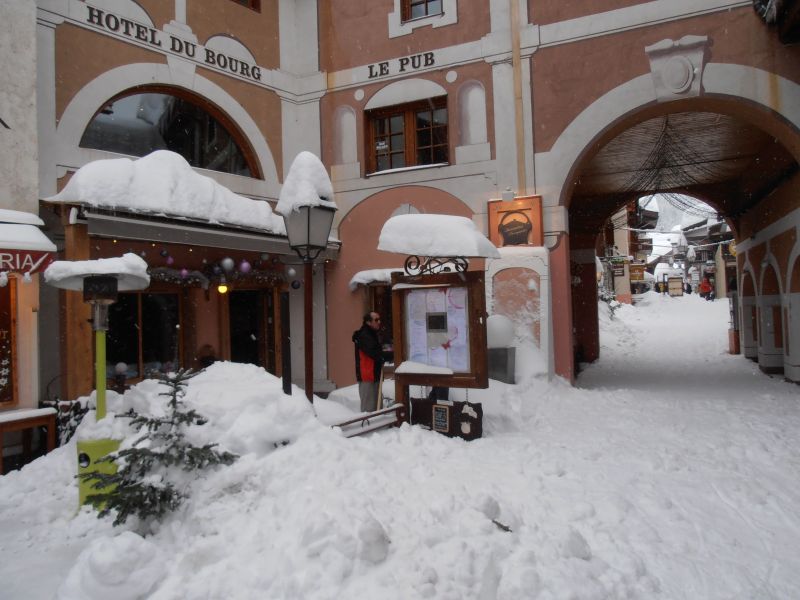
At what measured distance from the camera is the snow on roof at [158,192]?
7297mm

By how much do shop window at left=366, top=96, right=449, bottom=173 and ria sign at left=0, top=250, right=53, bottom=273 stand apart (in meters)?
6.66

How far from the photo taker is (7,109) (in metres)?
6.89

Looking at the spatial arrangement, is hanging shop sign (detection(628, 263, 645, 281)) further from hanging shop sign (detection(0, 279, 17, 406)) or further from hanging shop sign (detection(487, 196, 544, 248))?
hanging shop sign (detection(0, 279, 17, 406))

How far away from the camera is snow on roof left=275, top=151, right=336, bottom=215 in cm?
541

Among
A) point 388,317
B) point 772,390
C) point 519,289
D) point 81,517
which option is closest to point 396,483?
point 81,517

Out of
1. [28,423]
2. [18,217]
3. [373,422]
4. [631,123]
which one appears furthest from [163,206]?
[631,123]

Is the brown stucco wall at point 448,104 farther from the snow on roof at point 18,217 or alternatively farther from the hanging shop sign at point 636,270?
the hanging shop sign at point 636,270

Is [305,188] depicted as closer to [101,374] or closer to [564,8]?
[101,374]

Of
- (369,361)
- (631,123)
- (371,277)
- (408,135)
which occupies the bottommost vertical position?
(369,361)

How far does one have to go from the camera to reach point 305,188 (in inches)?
213

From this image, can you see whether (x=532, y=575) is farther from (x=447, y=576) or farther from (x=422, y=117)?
(x=422, y=117)

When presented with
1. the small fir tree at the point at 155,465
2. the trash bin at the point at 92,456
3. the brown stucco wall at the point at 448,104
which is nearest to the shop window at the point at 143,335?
the trash bin at the point at 92,456

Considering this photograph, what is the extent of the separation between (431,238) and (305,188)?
1.61 meters

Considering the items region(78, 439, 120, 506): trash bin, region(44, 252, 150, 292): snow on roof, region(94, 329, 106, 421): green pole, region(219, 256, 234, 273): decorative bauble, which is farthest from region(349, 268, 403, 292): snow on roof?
region(78, 439, 120, 506): trash bin
